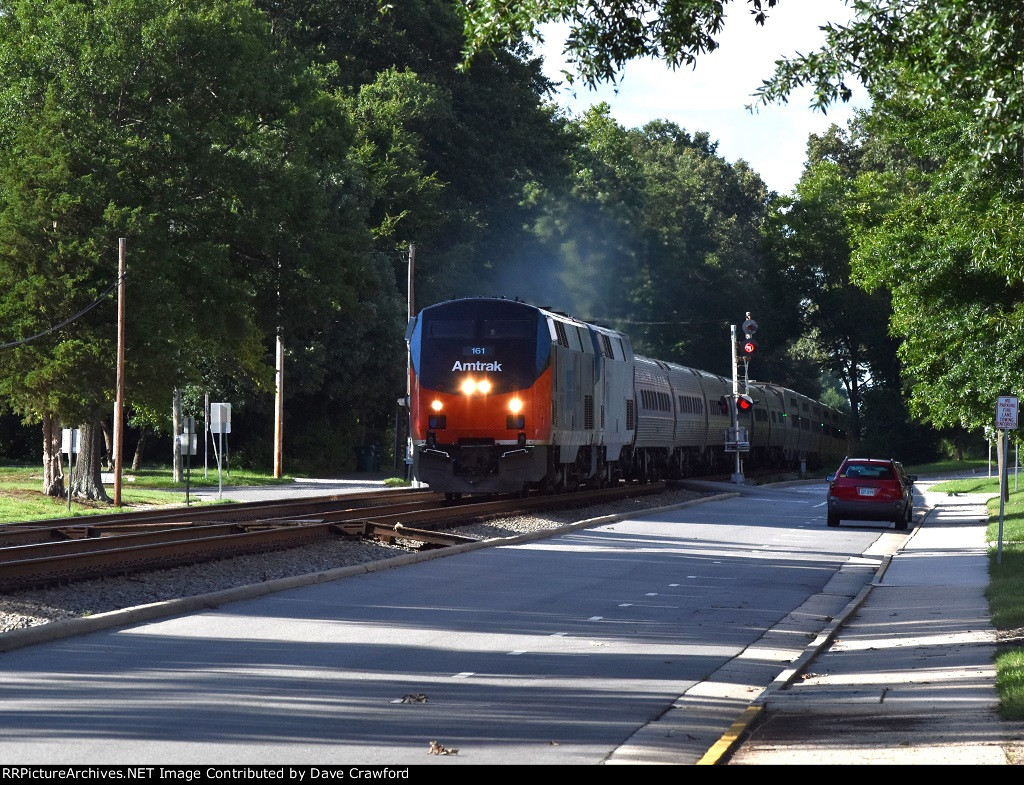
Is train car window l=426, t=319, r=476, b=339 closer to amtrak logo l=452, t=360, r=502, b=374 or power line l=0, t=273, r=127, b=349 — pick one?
amtrak logo l=452, t=360, r=502, b=374

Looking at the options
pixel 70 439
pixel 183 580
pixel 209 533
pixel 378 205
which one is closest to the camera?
pixel 183 580

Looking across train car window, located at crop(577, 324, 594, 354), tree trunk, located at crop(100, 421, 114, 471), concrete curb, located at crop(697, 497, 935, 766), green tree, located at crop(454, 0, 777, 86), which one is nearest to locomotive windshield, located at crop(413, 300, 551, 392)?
train car window, located at crop(577, 324, 594, 354)

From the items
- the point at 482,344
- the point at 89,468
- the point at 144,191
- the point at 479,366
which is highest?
the point at 144,191

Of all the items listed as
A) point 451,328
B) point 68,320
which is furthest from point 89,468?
point 451,328

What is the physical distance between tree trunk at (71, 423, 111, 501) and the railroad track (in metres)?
6.70

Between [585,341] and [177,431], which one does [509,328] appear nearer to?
[585,341]

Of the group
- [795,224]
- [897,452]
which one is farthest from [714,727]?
[795,224]

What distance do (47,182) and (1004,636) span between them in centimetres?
2733

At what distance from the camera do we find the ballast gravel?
1409 centimetres

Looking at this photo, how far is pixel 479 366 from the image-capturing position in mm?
30391

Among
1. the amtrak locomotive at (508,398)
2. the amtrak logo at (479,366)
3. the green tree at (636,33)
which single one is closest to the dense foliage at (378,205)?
the green tree at (636,33)

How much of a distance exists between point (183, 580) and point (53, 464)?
2364 cm

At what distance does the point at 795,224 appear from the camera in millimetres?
85125

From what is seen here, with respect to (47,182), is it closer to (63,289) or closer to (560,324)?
(63,289)
